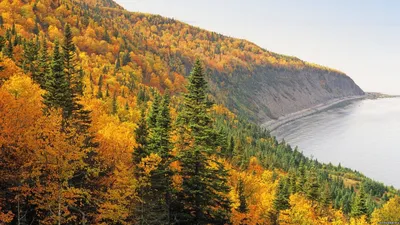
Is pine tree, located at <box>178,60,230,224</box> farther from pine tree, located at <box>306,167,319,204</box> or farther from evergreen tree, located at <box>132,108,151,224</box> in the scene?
pine tree, located at <box>306,167,319,204</box>

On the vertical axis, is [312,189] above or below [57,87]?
below

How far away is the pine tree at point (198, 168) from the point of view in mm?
30027

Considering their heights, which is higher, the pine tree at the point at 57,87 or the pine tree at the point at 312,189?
the pine tree at the point at 57,87

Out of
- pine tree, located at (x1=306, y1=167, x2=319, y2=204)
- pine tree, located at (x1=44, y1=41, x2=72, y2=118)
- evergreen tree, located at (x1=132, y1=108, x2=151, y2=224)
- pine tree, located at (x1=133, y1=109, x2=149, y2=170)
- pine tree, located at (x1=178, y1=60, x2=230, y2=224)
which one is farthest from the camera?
pine tree, located at (x1=306, y1=167, x2=319, y2=204)

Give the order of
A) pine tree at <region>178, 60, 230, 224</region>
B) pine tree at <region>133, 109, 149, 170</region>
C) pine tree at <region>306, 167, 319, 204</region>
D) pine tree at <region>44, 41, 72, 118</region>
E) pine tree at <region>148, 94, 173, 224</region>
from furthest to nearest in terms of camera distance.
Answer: pine tree at <region>306, 167, 319, 204</region>, pine tree at <region>44, 41, 72, 118</region>, pine tree at <region>133, 109, 149, 170</region>, pine tree at <region>148, 94, 173, 224</region>, pine tree at <region>178, 60, 230, 224</region>

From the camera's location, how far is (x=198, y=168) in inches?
1195

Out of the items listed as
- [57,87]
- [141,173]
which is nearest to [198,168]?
[141,173]

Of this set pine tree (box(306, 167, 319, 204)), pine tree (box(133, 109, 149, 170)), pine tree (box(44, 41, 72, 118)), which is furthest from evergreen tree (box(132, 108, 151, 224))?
pine tree (box(306, 167, 319, 204))

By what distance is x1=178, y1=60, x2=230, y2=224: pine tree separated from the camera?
30027 mm

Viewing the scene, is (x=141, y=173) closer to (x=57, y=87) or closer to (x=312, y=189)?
(x=57, y=87)

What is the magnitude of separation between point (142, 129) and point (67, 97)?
11.2 metres

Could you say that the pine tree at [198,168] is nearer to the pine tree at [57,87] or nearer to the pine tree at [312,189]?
the pine tree at [57,87]

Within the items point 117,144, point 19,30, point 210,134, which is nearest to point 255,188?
point 117,144

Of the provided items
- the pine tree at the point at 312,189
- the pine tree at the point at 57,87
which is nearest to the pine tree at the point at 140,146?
the pine tree at the point at 57,87
